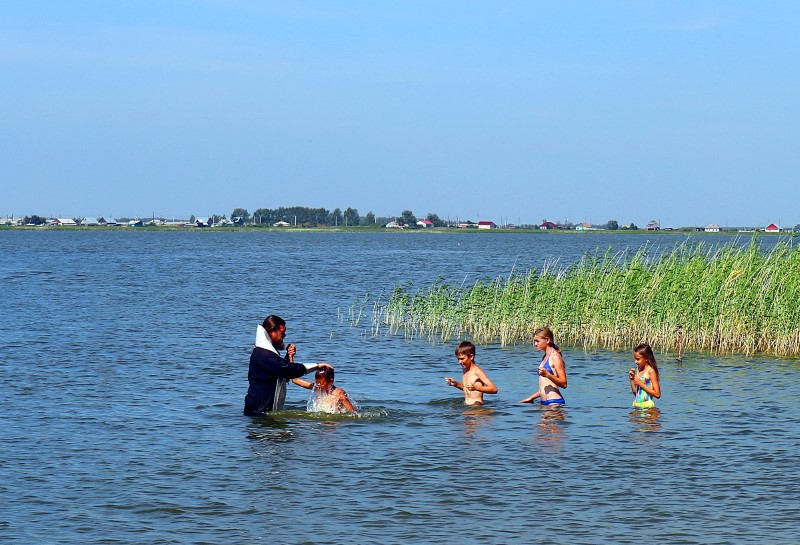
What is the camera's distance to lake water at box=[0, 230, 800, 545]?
39.7 ft

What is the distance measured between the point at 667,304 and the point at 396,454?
13.7 m

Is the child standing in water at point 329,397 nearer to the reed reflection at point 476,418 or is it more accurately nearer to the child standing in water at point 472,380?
the child standing in water at point 472,380

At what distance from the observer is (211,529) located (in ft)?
39.2

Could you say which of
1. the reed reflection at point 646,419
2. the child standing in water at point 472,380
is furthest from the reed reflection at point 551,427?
the reed reflection at point 646,419

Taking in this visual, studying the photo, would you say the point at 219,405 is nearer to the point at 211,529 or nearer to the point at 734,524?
the point at 211,529

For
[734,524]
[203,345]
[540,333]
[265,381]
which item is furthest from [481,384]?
[203,345]

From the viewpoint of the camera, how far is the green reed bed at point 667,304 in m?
26.7

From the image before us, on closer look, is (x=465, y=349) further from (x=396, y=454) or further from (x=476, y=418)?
(x=396, y=454)

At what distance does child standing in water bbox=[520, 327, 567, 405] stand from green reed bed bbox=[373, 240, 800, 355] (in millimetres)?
7588

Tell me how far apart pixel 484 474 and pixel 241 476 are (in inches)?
135

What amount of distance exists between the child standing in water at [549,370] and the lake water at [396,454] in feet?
1.40

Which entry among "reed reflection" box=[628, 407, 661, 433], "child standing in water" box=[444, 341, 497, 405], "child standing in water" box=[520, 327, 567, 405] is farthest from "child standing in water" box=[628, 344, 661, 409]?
"child standing in water" box=[444, 341, 497, 405]

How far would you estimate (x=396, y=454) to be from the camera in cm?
1588

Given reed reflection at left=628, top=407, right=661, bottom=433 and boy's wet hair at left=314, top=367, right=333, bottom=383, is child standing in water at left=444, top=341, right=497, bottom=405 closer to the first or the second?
boy's wet hair at left=314, top=367, right=333, bottom=383
